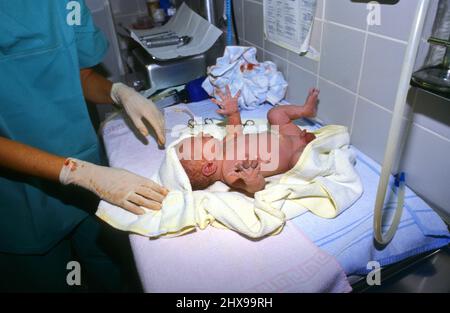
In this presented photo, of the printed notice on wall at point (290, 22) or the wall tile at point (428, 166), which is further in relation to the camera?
the printed notice on wall at point (290, 22)

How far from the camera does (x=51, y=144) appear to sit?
107cm

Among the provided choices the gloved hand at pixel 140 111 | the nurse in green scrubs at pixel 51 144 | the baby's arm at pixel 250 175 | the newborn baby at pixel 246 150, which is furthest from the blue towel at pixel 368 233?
the gloved hand at pixel 140 111

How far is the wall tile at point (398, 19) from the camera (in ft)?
2.49

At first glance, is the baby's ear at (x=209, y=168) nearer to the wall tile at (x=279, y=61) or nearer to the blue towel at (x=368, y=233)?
the blue towel at (x=368, y=233)

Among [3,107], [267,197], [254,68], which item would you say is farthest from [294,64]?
[3,107]

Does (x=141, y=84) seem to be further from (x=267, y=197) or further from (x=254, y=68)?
(x=267, y=197)

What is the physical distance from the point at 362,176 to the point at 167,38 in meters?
1.30

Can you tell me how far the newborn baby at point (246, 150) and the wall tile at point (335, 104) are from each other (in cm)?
5

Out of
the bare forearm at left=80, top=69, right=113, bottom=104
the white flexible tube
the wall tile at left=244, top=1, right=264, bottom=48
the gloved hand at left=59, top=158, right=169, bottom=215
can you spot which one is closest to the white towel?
the gloved hand at left=59, top=158, right=169, bottom=215

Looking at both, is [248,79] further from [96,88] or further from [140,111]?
[96,88]

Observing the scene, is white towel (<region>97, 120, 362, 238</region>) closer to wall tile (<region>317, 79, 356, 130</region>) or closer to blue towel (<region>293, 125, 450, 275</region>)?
blue towel (<region>293, 125, 450, 275</region>)

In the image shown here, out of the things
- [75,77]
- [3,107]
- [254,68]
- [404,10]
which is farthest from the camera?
[254,68]

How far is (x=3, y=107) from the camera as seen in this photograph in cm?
95
